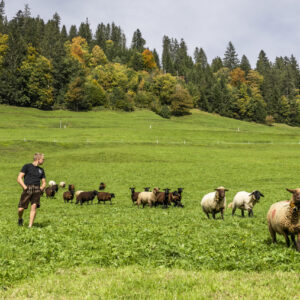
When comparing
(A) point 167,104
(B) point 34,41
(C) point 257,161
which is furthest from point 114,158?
(B) point 34,41

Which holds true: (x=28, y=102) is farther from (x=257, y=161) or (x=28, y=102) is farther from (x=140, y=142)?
(x=257, y=161)

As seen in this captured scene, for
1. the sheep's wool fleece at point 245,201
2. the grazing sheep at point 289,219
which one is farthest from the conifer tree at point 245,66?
the grazing sheep at point 289,219

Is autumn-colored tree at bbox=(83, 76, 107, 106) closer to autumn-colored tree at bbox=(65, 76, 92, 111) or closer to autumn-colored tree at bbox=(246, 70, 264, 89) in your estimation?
autumn-colored tree at bbox=(65, 76, 92, 111)

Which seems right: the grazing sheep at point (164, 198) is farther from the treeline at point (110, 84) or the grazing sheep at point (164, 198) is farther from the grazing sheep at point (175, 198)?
the treeline at point (110, 84)

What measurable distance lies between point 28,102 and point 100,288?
11600cm

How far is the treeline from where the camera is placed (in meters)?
113

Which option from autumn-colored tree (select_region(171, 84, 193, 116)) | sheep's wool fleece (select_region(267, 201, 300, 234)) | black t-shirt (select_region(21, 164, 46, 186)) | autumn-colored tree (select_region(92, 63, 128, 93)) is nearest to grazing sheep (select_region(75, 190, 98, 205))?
black t-shirt (select_region(21, 164, 46, 186))

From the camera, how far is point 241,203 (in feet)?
59.8

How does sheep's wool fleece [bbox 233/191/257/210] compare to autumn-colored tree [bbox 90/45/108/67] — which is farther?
autumn-colored tree [bbox 90/45/108/67]

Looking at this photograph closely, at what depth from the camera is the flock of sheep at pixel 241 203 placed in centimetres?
920

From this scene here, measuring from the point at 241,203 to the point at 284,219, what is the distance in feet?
29.8

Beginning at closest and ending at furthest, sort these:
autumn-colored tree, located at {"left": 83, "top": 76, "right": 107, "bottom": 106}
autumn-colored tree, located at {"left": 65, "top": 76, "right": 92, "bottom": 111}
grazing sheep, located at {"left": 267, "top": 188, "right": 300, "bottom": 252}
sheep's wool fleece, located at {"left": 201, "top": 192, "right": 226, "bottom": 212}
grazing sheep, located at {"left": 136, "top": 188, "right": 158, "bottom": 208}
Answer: grazing sheep, located at {"left": 267, "top": 188, "right": 300, "bottom": 252}
sheep's wool fleece, located at {"left": 201, "top": 192, "right": 226, "bottom": 212}
grazing sheep, located at {"left": 136, "top": 188, "right": 158, "bottom": 208}
autumn-colored tree, located at {"left": 65, "top": 76, "right": 92, "bottom": 111}
autumn-colored tree, located at {"left": 83, "top": 76, "right": 107, "bottom": 106}

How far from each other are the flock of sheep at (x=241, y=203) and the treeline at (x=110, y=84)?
91.6m

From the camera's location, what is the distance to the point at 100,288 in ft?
20.2
